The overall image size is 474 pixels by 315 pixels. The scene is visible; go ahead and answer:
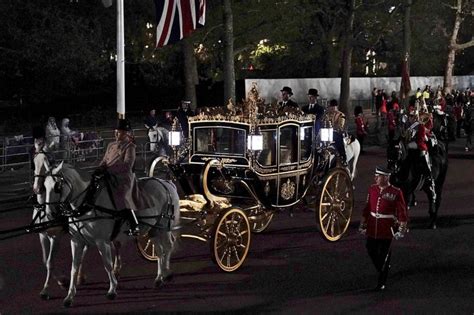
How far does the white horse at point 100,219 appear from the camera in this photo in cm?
932

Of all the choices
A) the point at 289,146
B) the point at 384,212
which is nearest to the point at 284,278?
the point at 384,212

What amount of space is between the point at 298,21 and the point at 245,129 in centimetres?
2173

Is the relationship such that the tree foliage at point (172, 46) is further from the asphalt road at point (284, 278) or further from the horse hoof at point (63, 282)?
the horse hoof at point (63, 282)

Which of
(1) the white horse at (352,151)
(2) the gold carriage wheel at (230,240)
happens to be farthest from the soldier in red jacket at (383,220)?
(1) the white horse at (352,151)

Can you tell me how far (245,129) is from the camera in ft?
39.8

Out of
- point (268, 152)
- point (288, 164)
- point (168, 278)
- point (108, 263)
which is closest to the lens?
point (108, 263)

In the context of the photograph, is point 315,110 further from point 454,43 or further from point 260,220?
point 454,43

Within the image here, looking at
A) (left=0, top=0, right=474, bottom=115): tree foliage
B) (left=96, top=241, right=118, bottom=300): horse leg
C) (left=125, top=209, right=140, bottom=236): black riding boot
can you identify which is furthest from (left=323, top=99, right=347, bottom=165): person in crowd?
(left=0, top=0, right=474, bottom=115): tree foliage

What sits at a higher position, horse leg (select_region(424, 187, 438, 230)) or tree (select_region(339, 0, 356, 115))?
tree (select_region(339, 0, 356, 115))

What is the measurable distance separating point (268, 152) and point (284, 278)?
8.54ft

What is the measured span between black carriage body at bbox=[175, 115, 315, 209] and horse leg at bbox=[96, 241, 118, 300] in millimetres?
2752

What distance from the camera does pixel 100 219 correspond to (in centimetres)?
962

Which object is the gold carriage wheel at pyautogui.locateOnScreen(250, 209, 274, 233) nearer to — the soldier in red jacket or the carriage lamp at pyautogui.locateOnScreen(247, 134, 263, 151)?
the carriage lamp at pyautogui.locateOnScreen(247, 134, 263, 151)

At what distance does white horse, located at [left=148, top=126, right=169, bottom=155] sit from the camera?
23.7 metres
